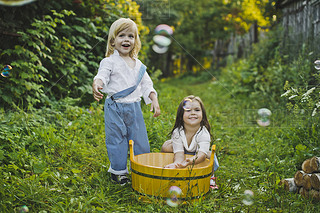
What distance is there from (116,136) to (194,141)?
63 cm

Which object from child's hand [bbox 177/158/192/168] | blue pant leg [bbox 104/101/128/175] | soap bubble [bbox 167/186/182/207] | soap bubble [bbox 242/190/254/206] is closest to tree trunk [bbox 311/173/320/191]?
soap bubble [bbox 242/190/254/206]

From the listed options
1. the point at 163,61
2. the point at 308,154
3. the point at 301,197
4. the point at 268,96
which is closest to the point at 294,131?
the point at 308,154

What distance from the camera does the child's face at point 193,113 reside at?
2.59 metres

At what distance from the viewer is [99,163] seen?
9.55 ft

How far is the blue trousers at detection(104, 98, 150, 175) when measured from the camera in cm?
256

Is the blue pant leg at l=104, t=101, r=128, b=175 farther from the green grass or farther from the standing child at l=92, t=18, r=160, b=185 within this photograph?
the green grass

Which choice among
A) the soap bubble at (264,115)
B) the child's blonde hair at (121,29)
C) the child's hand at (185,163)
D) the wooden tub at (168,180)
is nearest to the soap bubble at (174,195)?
the wooden tub at (168,180)

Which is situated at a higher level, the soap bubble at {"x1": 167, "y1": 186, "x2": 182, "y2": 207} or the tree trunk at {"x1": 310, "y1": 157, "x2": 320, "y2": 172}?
the tree trunk at {"x1": 310, "y1": 157, "x2": 320, "y2": 172}

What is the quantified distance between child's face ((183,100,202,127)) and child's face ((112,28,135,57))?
2.11 feet

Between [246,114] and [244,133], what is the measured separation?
3.16 ft

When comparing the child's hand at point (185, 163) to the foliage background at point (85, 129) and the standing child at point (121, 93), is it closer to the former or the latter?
the foliage background at point (85, 129)

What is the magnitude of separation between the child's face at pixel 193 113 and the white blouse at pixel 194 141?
0.09m

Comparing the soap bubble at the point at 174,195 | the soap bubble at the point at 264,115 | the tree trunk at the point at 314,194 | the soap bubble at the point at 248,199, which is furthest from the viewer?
the soap bubble at the point at 264,115

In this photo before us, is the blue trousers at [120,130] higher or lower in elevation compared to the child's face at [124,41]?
lower
